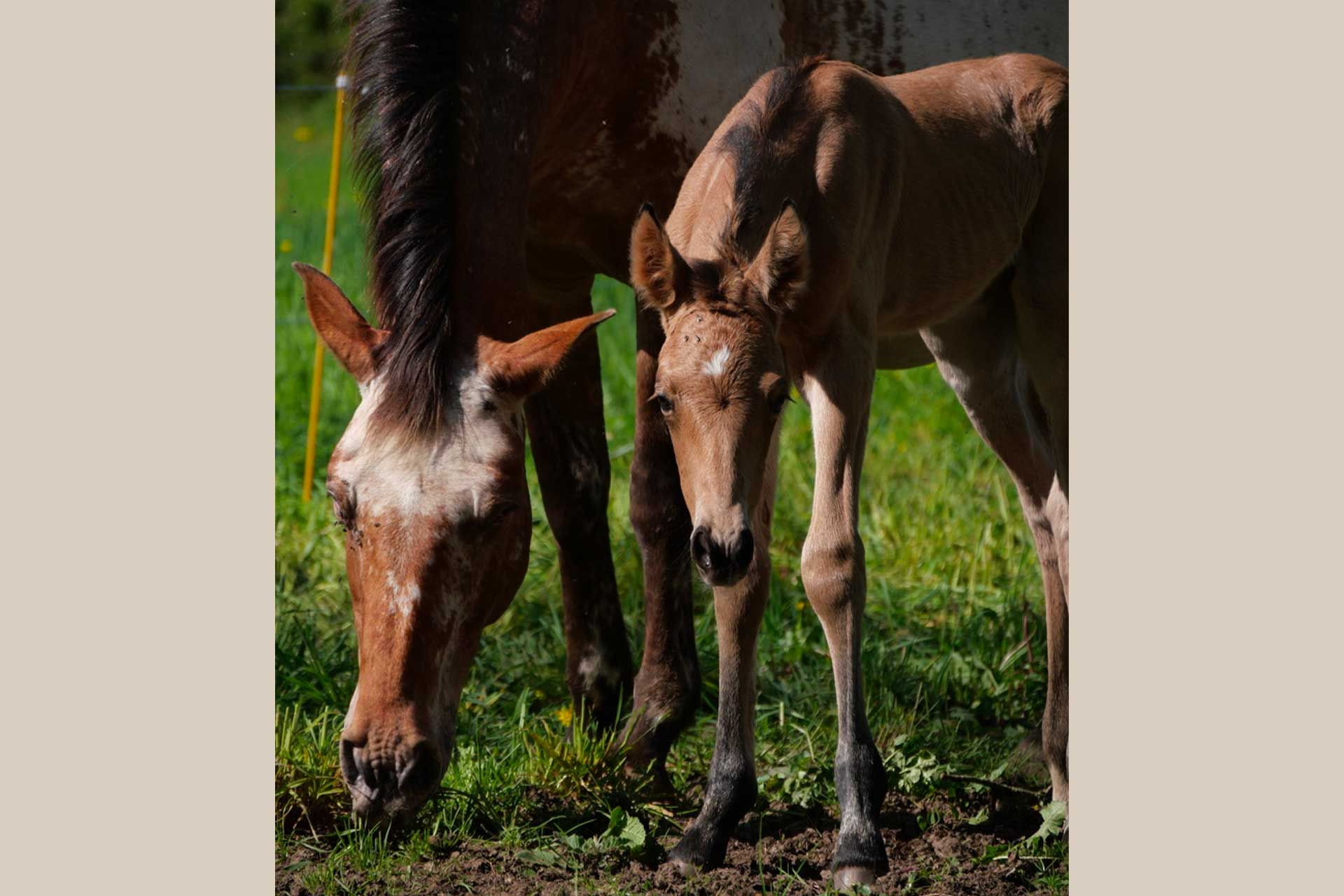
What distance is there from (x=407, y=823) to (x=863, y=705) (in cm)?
139

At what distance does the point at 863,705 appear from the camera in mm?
4570

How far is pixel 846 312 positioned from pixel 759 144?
1.73 ft

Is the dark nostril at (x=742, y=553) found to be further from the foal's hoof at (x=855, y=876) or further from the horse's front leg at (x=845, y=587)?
the foal's hoof at (x=855, y=876)

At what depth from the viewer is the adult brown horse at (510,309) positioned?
432 centimetres

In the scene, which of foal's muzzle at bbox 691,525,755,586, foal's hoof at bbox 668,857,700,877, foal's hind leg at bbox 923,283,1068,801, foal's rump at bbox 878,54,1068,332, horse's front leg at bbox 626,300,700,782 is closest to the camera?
foal's muzzle at bbox 691,525,755,586

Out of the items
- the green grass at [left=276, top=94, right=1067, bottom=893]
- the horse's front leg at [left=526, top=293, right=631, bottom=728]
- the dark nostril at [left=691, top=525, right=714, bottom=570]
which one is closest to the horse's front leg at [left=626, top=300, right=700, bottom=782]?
the green grass at [left=276, top=94, right=1067, bottom=893]

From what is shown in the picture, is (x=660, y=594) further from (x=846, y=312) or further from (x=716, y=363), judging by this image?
(x=716, y=363)

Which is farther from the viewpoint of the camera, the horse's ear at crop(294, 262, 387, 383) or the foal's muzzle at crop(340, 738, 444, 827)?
the horse's ear at crop(294, 262, 387, 383)

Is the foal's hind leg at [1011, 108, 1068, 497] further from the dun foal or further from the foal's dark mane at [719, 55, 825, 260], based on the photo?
the foal's dark mane at [719, 55, 825, 260]

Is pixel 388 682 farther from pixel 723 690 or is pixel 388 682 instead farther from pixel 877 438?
pixel 877 438

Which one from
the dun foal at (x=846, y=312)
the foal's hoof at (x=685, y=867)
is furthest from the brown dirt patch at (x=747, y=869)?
the dun foal at (x=846, y=312)

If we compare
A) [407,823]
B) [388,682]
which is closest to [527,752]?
[407,823]

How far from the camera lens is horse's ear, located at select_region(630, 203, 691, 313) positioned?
14.1 ft

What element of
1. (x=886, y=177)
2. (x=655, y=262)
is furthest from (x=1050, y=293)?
(x=655, y=262)
